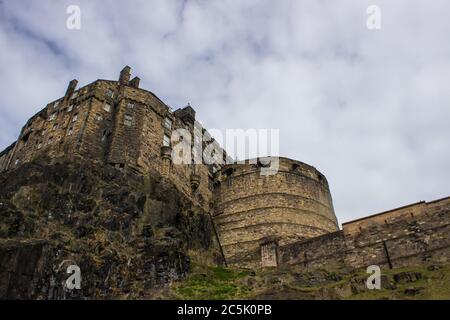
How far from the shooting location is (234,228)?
29281mm

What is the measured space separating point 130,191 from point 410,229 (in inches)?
578

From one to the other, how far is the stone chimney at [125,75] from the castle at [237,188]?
71mm

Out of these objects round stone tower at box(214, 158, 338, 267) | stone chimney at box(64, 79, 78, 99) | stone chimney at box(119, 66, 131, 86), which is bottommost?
round stone tower at box(214, 158, 338, 267)

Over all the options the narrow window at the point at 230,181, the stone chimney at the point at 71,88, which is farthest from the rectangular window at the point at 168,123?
the stone chimney at the point at 71,88

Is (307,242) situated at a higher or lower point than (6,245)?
higher

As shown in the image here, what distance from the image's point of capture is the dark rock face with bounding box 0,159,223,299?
15.6 metres

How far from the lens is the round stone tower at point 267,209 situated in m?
27.9

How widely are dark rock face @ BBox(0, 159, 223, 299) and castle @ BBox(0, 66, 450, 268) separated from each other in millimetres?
2390

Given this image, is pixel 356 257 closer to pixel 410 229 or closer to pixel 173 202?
pixel 410 229

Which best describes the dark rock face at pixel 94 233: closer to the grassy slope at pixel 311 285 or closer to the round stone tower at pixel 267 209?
the grassy slope at pixel 311 285

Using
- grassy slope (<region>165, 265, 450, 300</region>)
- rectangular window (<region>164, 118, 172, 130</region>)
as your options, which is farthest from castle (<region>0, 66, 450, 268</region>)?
grassy slope (<region>165, 265, 450, 300</region>)

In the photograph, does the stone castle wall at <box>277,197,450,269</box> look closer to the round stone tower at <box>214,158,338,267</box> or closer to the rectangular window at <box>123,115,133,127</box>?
the round stone tower at <box>214,158,338,267</box>

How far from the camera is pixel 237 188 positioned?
31.2m
